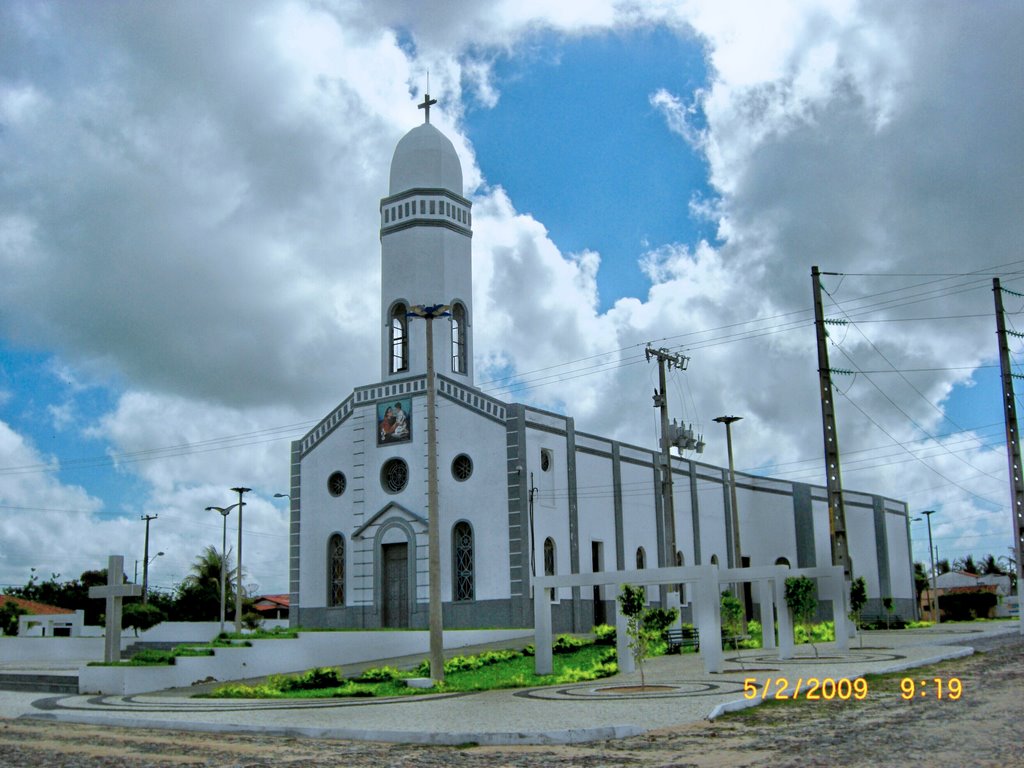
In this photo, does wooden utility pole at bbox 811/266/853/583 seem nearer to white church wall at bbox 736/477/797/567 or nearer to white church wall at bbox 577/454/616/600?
white church wall at bbox 577/454/616/600

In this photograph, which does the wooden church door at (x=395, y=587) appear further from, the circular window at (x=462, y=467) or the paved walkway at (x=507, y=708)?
the paved walkway at (x=507, y=708)

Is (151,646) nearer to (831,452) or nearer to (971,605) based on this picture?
(831,452)

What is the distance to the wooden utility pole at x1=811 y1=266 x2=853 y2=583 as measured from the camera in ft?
84.5

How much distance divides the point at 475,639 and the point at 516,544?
4.23 m

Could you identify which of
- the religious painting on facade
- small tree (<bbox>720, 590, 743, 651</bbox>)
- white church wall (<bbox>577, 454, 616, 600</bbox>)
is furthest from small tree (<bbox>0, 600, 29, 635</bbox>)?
small tree (<bbox>720, 590, 743, 651</bbox>)

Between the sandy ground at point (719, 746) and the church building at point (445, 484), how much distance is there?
71.5 feet

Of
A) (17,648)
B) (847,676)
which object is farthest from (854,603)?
(17,648)

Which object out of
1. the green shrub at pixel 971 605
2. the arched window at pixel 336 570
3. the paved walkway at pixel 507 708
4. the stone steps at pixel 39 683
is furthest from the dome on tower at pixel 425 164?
the green shrub at pixel 971 605

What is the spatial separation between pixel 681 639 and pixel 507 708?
15.8 meters

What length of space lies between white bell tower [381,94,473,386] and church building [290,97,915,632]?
5 centimetres

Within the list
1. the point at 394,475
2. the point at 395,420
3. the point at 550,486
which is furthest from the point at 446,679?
the point at 395,420

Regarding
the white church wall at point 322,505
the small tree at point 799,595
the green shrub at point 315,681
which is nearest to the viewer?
the green shrub at point 315,681

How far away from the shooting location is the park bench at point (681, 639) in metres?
30.7

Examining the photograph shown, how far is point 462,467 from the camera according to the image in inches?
1519
